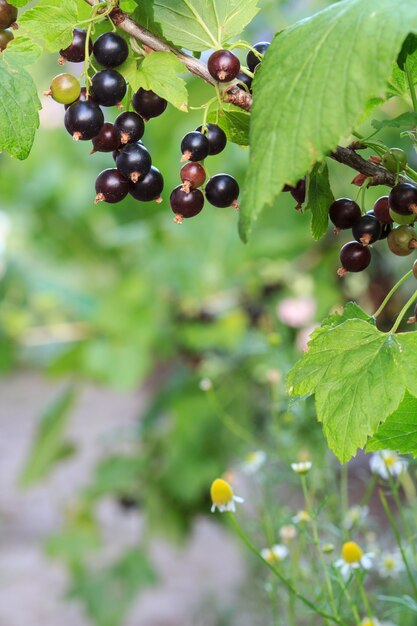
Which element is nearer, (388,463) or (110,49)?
(110,49)

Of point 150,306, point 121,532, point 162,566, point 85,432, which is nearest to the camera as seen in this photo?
point 150,306

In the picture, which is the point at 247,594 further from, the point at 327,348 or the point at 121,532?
the point at 327,348

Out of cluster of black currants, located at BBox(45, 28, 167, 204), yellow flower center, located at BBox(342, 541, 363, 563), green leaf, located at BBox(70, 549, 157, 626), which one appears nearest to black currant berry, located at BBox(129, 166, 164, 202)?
cluster of black currants, located at BBox(45, 28, 167, 204)

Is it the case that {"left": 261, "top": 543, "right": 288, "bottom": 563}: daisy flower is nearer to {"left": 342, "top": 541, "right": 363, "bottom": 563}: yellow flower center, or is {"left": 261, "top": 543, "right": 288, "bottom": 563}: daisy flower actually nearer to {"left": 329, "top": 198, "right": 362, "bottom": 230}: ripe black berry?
{"left": 342, "top": 541, "right": 363, "bottom": 563}: yellow flower center

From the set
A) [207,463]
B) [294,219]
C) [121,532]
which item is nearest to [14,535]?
[121,532]

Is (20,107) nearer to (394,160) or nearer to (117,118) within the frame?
(117,118)

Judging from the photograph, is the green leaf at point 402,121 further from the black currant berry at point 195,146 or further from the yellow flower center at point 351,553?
the yellow flower center at point 351,553

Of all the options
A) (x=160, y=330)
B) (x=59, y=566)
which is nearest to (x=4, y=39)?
(x=160, y=330)
